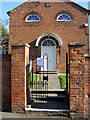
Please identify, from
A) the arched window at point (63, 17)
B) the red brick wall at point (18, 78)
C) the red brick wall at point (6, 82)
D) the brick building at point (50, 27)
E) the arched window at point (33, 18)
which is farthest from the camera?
the arched window at point (33, 18)

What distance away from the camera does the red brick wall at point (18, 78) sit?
5312 mm

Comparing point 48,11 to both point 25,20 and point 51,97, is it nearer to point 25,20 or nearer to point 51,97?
point 25,20

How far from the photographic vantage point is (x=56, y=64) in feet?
52.3

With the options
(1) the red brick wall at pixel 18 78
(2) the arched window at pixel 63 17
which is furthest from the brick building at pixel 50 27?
(1) the red brick wall at pixel 18 78

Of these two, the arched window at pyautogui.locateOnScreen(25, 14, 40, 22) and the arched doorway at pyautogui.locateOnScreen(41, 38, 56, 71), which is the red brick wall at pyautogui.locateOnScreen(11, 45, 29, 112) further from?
the arched window at pyautogui.locateOnScreen(25, 14, 40, 22)

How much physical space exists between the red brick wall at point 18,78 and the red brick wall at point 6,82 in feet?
1.07

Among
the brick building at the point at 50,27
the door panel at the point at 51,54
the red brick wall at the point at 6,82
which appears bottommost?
the red brick wall at the point at 6,82

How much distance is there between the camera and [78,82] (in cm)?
506

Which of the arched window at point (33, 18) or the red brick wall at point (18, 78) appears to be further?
the arched window at point (33, 18)

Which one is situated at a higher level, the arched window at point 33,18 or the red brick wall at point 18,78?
the arched window at point 33,18

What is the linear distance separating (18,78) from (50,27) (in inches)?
460

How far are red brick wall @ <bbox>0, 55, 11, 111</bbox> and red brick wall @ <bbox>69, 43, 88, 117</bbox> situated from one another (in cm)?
200

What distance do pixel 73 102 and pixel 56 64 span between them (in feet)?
35.8

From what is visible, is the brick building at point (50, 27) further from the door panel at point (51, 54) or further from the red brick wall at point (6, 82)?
the red brick wall at point (6, 82)
